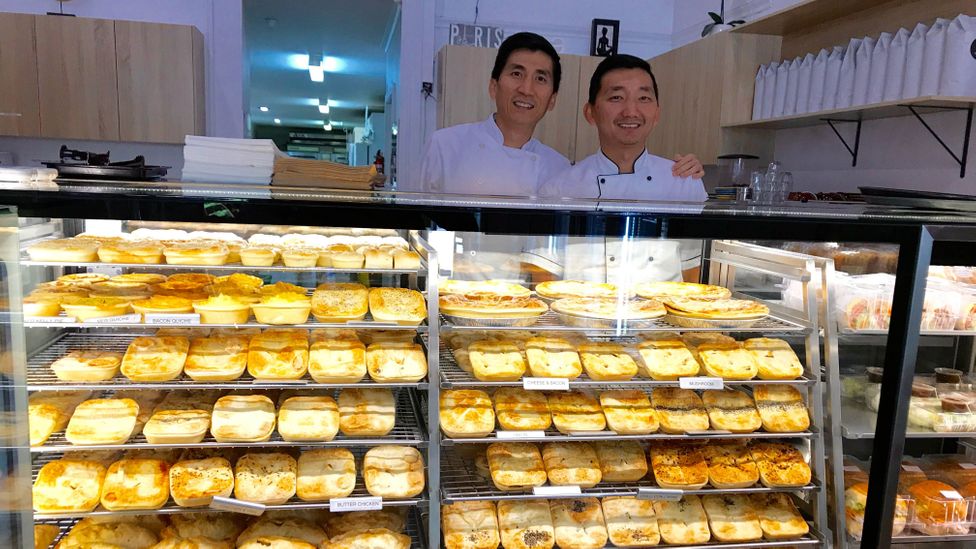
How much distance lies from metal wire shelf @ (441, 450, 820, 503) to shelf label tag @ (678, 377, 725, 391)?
0.30m

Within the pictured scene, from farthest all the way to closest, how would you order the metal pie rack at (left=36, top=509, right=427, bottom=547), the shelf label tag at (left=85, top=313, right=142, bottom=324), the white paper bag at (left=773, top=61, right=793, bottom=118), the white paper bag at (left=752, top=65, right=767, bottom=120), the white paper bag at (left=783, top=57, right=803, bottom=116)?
the white paper bag at (left=752, top=65, right=767, bottom=120) → the white paper bag at (left=773, top=61, right=793, bottom=118) → the white paper bag at (left=783, top=57, right=803, bottom=116) → the metal pie rack at (left=36, top=509, right=427, bottom=547) → the shelf label tag at (left=85, top=313, right=142, bottom=324)

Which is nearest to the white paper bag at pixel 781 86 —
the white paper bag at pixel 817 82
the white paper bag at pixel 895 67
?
the white paper bag at pixel 817 82

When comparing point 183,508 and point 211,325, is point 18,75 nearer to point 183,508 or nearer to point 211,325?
point 211,325

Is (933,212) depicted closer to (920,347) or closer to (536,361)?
(920,347)

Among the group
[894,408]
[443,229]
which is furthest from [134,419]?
[894,408]

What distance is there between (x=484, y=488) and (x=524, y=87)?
198cm

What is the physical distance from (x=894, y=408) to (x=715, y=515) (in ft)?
1.90

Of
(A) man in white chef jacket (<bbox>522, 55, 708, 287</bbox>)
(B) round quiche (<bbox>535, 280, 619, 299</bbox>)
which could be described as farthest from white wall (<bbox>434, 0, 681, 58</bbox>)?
(B) round quiche (<bbox>535, 280, 619, 299</bbox>)

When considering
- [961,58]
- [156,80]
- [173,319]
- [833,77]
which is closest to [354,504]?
[173,319]

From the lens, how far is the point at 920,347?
191 cm

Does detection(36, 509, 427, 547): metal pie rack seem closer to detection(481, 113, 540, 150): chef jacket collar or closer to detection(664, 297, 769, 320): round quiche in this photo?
detection(664, 297, 769, 320): round quiche

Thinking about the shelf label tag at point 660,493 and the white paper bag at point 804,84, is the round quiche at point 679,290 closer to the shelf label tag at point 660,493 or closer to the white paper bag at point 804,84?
the shelf label tag at point 660,493

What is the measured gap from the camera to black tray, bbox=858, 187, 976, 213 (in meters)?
1.92

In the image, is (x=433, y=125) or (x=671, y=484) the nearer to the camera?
(x=671, y=484)
